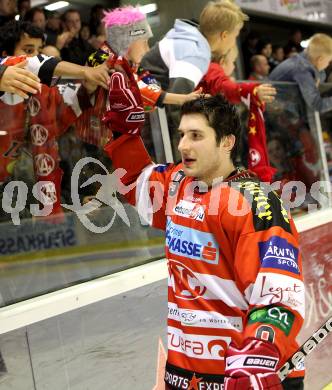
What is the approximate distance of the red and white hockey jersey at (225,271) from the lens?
55.3 inches

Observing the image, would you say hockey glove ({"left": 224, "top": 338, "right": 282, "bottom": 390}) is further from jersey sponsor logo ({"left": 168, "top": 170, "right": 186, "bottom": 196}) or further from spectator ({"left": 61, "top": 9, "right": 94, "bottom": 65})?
spectator ({"left": 61, "top": 9, "right": 94, "bottom": 65})

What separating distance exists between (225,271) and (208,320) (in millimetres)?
148

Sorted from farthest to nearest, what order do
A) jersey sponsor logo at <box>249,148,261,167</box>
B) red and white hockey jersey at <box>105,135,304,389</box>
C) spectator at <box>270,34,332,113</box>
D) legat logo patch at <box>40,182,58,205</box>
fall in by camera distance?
spectator at <box>270,34,332,113</box> < jersey sponsor logo at <box>249,148,261,167</box> < legat logo patch at <box>40,182,58,205</box> < red and white hockey jersey at <box>105,135,304,389</box>

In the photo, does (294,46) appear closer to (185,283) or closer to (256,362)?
(185,283)

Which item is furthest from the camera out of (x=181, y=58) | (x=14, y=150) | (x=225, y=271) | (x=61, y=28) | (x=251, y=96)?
(x=61, y=28)

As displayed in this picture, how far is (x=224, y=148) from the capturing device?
168 centimetres

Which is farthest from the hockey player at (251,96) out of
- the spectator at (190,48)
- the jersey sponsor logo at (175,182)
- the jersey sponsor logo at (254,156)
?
the jersey sponsor logo at (175,182)

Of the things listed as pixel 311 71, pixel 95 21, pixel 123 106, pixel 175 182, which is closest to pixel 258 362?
pixel 175 182

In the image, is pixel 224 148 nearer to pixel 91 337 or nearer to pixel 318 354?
pixel 91 337

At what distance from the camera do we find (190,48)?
8.54 feet

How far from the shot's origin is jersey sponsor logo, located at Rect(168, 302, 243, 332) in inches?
63.2

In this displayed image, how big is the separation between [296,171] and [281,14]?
13.6 ft

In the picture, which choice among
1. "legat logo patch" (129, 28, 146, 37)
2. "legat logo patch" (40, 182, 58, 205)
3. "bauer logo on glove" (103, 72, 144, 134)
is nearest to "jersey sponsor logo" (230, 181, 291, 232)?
"bauer logo on glove" (103, 72, 144, 134)

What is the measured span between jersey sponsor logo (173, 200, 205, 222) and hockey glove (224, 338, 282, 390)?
0.39 meters
